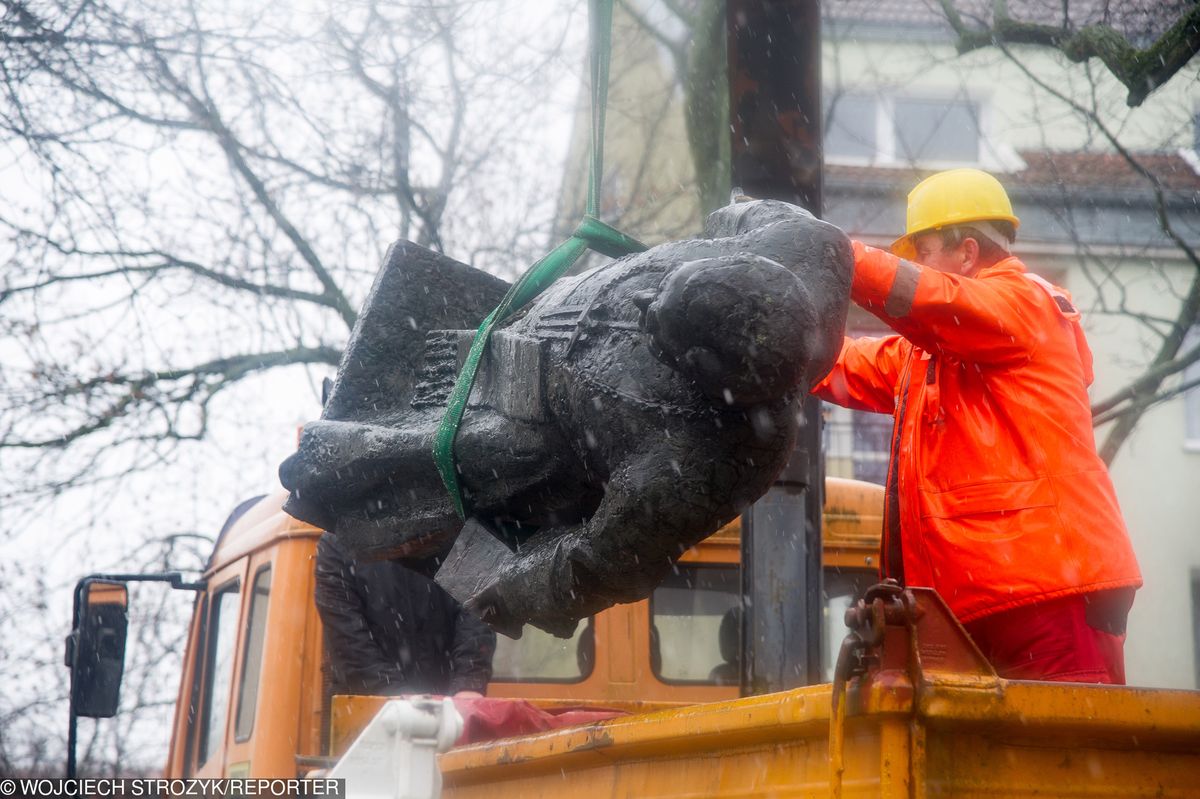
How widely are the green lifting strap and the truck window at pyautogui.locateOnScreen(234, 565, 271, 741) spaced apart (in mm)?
2698

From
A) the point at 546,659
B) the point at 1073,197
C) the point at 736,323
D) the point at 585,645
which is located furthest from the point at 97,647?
the point at 1073,197

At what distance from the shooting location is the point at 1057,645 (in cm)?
260

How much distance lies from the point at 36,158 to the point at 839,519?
4.73 meters

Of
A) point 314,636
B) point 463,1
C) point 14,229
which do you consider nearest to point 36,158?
point 14,229

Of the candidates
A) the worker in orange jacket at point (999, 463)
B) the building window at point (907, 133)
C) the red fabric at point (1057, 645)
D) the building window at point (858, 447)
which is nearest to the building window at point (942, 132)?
the building window at point (907, 133)

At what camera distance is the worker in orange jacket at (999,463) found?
103 inches

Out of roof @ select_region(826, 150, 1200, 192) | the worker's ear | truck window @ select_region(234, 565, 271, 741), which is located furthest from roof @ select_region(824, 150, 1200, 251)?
truck window @ select_region(234, 565, 271, 741)

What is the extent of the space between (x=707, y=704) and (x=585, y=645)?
239 centimetres

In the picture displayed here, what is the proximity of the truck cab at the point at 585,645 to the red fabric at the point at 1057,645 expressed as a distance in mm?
1655

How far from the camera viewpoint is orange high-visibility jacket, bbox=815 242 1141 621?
2631mm

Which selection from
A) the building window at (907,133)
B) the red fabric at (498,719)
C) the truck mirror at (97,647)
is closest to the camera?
the red fabric at (498,719)

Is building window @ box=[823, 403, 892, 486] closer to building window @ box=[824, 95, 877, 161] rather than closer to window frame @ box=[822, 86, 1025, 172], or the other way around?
window frame @ box=[822, 86, 1025, 172]

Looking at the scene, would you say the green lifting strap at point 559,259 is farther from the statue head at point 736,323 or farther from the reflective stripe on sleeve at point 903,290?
the reflective stripe on sleeve at point 903,290

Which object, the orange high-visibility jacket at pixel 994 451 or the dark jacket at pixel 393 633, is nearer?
the orange high-visibility jacket at pixel 994 451
